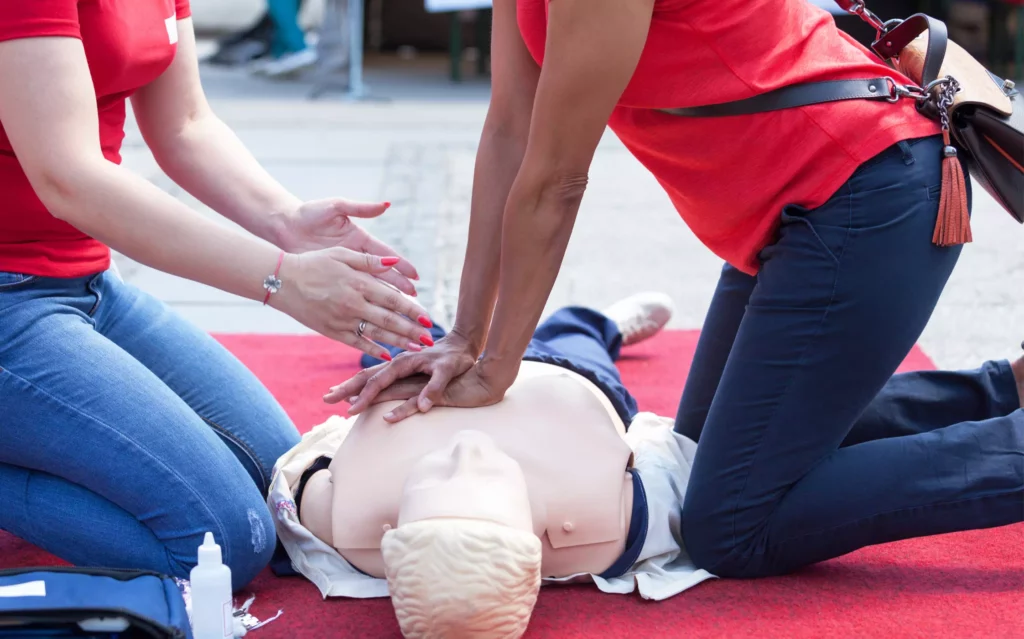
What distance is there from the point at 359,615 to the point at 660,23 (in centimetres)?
95

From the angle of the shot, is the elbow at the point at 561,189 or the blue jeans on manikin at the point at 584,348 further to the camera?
the blue jeans on manikin at the point at 584,348

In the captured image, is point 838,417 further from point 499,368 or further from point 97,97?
point 97,97

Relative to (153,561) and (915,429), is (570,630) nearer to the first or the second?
(153,561)

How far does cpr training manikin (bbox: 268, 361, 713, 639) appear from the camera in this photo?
1.45 m

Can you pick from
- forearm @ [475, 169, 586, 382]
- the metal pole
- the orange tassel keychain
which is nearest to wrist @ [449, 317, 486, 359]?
forearm @ [475, 169, 586, 382]

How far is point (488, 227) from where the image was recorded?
1847mm

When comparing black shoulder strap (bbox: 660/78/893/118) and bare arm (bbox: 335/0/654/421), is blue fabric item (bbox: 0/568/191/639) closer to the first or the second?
bare arm (bbox: 335/0/654/421)

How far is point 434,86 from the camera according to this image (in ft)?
25.2

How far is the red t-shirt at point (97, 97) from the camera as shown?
1739 mm

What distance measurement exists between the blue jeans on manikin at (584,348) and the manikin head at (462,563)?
0.57m

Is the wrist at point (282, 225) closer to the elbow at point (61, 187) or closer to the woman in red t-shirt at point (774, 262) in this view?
the woman in red t-shirt at point (774, 262)

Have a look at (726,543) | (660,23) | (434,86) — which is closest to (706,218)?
(660,23)

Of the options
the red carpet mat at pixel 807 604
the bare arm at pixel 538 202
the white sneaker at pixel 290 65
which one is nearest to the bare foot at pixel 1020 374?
the red carpet mat at pixel 807 604

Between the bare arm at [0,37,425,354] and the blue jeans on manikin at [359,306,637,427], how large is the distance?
46cm
